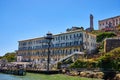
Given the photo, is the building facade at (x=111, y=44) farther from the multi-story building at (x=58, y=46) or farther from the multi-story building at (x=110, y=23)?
the multi-story building at (x=110, y=23)

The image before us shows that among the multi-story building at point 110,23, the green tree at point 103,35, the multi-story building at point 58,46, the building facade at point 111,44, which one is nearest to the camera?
the building facade at point 111,44

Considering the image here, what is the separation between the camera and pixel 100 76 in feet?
178

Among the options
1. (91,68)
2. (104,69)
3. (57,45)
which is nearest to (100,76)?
(104,69)

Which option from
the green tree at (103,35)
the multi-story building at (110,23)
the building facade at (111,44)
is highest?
the multi-story building at (110,23)

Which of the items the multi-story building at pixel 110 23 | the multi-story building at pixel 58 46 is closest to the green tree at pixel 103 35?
the multi-story building at pixel 58 46

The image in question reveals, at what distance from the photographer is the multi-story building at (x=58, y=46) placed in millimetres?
85750

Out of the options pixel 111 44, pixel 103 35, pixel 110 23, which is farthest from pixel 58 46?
pixel 110 23

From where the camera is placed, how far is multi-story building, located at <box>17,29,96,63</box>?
85750 millimetres

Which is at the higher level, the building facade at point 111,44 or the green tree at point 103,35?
the green tree at point 103,35

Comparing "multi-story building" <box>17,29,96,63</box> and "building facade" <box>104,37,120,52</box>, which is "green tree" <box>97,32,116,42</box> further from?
"building facade" <box>104,37,120,52</box>

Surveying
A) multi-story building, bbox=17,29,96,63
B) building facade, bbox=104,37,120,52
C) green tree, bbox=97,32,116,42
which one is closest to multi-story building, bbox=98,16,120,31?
green tree, bbox=97,32,116,42

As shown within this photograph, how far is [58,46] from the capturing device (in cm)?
9344

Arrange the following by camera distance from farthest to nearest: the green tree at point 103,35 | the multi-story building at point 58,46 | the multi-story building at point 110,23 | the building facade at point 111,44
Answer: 1. the multi-story building at point 110,23
2. the green tree at point 103,35
3. the multi-story building at point 58,46
4. the building facade at point 111,44

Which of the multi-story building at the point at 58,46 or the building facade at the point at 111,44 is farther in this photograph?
the multi-story building at the point at 58,46
